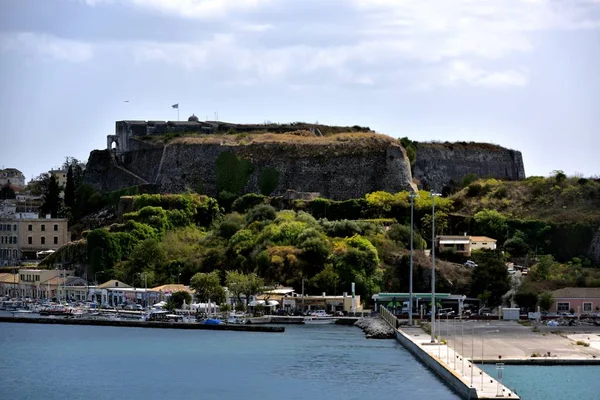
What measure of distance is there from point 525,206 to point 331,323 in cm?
2468

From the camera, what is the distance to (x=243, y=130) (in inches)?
4766

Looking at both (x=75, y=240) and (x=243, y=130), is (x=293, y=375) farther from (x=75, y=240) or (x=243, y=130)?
(x=243, y=130)

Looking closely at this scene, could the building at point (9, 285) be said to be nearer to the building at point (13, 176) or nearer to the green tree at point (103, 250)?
the green tree at point (103, 250)

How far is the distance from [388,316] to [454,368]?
25.3 m

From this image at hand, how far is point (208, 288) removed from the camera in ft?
290

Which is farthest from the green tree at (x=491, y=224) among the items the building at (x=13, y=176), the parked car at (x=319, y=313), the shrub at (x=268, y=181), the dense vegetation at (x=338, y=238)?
the building at (x=13, y=176)

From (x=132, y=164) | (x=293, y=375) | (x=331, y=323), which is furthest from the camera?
(x=132, y=164)

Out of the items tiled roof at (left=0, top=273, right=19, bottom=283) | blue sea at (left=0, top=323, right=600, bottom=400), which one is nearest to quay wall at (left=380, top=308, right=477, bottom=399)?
blue sea at (left=0, top=323, right=600, bottom=400)

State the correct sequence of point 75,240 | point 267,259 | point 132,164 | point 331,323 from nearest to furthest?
point 331,323, point 267,259, point 75,240, point 132,164

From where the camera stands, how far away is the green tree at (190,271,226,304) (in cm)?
8844

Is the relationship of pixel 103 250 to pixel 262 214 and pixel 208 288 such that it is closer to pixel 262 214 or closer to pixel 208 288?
pixel 262 214

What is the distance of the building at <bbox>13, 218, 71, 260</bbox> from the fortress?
5849 millimetres

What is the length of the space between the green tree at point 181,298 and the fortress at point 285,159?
2297 centimetres

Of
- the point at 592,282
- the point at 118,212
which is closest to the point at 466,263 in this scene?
the point at 592,282
